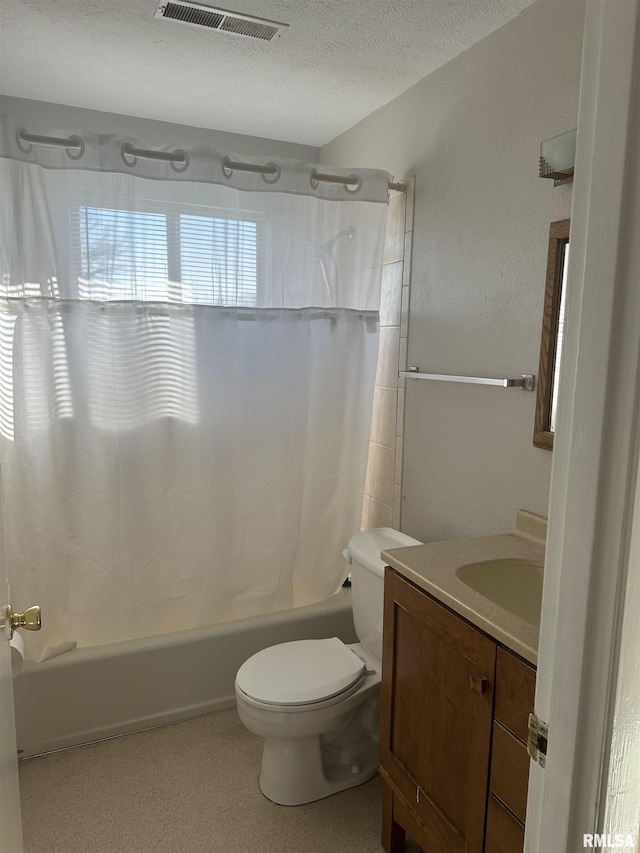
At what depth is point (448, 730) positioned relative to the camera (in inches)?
56.6

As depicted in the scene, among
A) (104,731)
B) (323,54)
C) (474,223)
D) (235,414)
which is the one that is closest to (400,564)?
(235,414)

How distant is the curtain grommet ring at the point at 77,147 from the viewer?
2025 millimetres

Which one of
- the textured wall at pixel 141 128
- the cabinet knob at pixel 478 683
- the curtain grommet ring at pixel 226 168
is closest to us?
the cabinet knob at pixel 478 683

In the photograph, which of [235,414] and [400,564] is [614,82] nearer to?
[400,564]

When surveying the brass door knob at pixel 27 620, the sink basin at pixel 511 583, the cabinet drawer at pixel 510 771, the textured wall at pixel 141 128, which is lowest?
the cabinet drawer at pixel 510 771

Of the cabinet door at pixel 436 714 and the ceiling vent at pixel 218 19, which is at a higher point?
the ceiling vent at pixel 218 19

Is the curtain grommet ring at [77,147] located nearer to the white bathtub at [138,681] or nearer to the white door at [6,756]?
the white door at [6,756]

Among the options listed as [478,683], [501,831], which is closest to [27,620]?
[478,683]

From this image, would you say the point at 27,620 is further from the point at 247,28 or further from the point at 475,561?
the point at 247,28

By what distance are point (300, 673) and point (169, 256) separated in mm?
1492

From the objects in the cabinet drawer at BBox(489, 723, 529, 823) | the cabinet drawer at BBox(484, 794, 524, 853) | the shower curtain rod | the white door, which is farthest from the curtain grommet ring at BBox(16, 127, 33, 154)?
the cabinet drawer at BBox(484, 794, 524, 853)

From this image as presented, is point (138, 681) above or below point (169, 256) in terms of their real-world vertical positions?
below

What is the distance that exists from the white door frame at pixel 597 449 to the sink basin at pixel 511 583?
893 mm

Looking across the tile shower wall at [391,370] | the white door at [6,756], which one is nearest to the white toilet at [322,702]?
the tile shower wall at [391,370]
